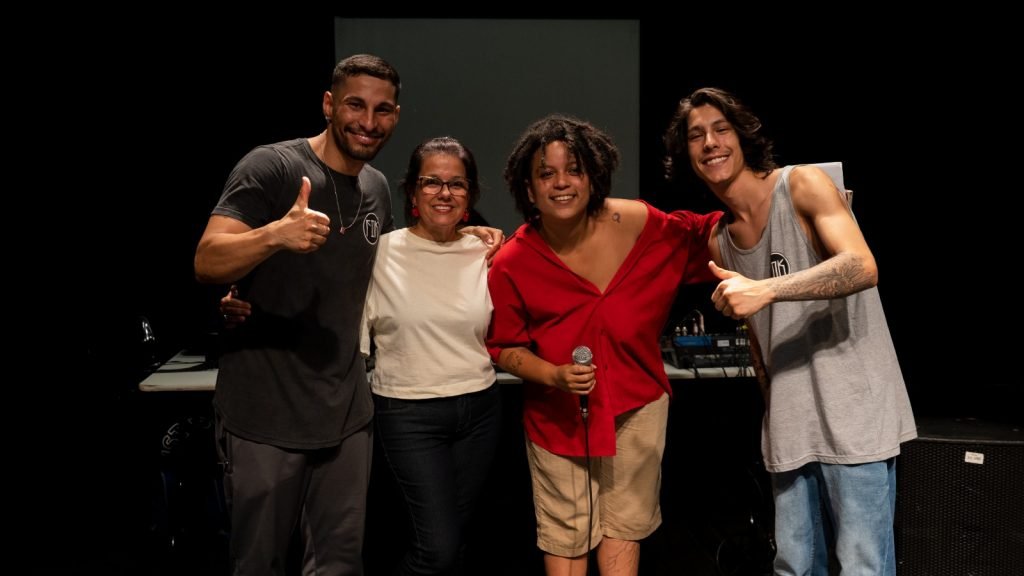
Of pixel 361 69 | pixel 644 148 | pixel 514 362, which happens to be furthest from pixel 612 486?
pixel 644 148

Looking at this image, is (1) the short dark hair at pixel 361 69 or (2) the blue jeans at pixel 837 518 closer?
(2) the blue jeans at pixel 837 518

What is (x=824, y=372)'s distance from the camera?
174 centimetres

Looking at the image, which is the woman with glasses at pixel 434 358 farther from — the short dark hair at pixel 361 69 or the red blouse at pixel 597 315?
the short dark hair at pixel 361 69

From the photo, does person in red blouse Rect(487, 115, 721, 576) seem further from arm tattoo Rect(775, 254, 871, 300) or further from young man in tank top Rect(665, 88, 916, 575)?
arm tattoo Rect(775, 254, 871, 300)

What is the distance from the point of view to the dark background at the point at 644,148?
13.1ft

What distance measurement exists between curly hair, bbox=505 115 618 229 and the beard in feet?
1.33

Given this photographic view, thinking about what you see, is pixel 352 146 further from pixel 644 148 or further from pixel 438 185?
pixel 644 148

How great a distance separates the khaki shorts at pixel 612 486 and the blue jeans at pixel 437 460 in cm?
21

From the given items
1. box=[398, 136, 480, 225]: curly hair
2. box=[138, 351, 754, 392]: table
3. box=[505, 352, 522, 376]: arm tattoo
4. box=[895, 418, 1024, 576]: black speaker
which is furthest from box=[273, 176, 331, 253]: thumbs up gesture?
box=[895, 418, 1024, 576]: black speaker

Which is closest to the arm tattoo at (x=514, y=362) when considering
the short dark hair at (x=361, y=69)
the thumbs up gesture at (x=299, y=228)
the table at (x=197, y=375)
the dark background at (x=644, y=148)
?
the thumbs up gesture at (x=299, y=228)

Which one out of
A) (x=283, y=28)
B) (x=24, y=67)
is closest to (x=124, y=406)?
(x=24, y=67)

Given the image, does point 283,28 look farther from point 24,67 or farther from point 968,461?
point 968,461

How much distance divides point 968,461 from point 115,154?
4265 mm

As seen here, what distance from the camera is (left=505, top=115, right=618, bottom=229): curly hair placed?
2.05 meters
